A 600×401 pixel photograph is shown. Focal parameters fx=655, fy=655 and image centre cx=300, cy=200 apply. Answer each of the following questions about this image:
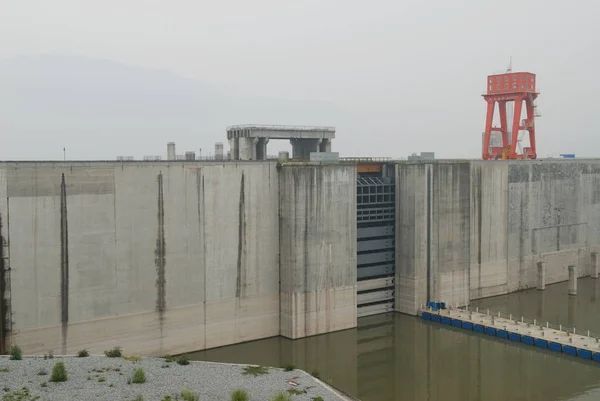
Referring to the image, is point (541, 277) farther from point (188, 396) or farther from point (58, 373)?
point (58, 373)

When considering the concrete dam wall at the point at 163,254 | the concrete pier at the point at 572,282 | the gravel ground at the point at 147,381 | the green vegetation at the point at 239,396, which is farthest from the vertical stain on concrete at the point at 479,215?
the green vegetation at the point at 239,396

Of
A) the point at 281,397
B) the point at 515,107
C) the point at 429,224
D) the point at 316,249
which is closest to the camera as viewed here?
the point at 281,397

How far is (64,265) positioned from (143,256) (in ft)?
11.7

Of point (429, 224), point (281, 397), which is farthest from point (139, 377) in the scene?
point (429, 224)

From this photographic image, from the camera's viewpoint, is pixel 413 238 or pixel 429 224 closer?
pixel 413 238

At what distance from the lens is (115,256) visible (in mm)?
29172

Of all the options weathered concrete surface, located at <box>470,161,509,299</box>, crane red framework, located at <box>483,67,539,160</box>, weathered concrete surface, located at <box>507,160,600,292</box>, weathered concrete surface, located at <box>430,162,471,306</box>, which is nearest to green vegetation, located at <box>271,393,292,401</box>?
weathered concrete surface, located at <box>430,162,471,306</box>

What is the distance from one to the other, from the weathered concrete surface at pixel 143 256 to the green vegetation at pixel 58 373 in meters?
6.73

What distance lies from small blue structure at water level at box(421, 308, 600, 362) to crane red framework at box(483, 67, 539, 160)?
23.3 metres

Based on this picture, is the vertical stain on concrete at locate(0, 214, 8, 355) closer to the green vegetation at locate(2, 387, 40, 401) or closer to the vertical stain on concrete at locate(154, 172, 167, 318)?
the vertical stain on concrete at locate(154, 172, 167, 318)

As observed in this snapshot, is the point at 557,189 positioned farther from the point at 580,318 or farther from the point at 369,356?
the point at 369,356

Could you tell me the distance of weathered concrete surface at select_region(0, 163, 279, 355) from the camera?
89.4ft

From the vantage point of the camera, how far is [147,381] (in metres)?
21.4

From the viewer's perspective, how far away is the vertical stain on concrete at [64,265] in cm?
2780
